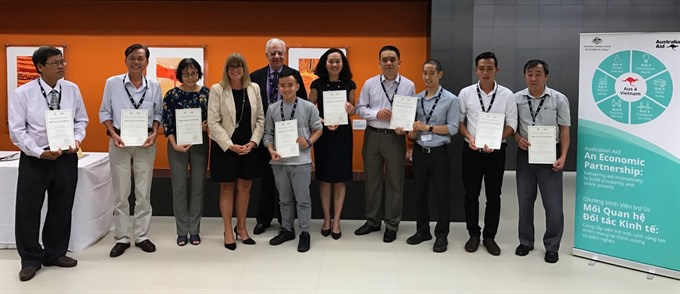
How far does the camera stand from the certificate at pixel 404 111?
15.6 ft

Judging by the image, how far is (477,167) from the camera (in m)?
4.64

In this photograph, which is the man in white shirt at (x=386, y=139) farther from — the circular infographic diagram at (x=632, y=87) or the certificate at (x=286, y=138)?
the circular infographic diagram at (x=632, y=87)

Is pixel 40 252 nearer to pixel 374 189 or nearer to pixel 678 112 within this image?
pixel 374 189

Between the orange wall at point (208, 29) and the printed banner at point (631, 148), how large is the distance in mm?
2423

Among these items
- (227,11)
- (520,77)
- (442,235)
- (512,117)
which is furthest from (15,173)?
(520,77)

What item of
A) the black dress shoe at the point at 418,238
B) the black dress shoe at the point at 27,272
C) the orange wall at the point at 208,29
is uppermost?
the orange wall at the point at 208,29

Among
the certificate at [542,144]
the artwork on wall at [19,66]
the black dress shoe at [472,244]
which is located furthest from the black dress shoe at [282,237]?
the artwork on wall at [19,66]

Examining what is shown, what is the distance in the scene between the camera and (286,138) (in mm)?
4598

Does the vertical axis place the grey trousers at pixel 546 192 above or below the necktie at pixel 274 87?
below

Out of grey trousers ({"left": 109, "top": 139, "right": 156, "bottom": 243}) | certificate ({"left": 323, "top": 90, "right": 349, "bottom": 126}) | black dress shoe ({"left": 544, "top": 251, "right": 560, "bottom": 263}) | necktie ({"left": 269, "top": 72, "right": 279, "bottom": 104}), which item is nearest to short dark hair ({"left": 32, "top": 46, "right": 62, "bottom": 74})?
grey trousers ({"left": 109, "top": 139, "right": 156, "bottom": 243})

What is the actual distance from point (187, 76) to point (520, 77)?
6989mm

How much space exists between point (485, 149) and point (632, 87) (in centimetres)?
119

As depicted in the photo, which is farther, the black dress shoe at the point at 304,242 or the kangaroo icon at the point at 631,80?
the black dress shoe at the point at 304,242

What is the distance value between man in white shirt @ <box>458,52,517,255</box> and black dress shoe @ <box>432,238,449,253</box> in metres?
0.19
